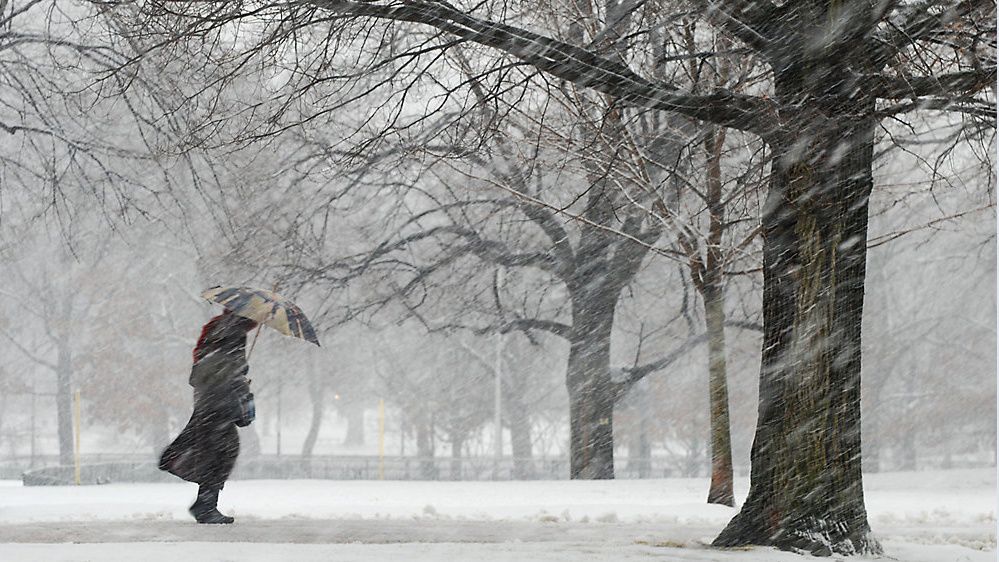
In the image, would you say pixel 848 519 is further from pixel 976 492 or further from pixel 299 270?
pixel 299 270

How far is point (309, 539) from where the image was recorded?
9.26 meters

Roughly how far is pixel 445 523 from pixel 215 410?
8.17 feet

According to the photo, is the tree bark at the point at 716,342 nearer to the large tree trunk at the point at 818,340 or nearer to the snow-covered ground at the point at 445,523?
the snow-covered ground at the point at 445,523

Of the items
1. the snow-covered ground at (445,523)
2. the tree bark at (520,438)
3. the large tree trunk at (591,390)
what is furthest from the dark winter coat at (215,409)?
the tree bark at (520,438)

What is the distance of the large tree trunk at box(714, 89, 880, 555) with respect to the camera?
790 cm

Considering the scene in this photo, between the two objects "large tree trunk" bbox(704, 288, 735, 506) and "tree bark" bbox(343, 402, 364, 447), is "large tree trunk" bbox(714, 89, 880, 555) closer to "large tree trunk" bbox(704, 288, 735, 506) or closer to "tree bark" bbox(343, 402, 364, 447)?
"large tree trunk" bbox(704, 288, 735, 506)

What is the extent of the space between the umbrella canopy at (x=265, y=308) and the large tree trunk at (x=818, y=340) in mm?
3838

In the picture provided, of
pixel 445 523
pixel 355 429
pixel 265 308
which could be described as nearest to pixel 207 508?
pixel 265 308

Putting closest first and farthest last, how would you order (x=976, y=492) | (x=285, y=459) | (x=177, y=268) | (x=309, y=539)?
(x=309, y=539) → (x=976, y=492) → (x=177, y=268) → (x=285, y=459)

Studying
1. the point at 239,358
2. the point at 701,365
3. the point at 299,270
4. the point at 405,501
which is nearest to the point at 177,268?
the point at 701,365

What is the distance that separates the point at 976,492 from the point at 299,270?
10.4 metres

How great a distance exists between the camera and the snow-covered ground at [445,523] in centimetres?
736

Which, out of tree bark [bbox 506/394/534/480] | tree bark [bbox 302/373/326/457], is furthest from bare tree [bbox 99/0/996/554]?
tree bark [bbox 302/373/326/457]

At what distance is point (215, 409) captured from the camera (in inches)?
373
